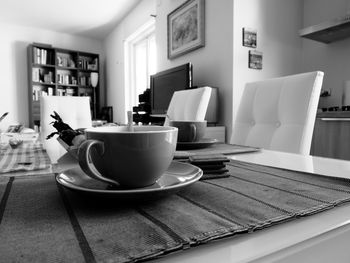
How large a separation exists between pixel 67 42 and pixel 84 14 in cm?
139

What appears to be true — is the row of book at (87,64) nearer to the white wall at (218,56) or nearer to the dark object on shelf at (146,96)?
the dark object on shelf at (146,96)

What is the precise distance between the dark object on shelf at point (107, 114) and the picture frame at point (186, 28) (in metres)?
2.78

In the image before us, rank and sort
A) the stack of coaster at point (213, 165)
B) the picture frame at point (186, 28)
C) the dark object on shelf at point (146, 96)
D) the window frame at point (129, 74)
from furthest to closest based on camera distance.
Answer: the window frame at point (129, 74) → the dark object on shelf at point (146, 96) → the picture frame at point (186, 28) → the stack of coaster at point (213, 165)

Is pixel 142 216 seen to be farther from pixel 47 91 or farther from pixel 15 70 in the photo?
pixel 15 70

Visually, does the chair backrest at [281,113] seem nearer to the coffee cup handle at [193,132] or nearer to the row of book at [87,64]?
the coffee cup handle at [193,132]

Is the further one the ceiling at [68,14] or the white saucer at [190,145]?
the ceiling at [68,14]

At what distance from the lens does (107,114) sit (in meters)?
5.85

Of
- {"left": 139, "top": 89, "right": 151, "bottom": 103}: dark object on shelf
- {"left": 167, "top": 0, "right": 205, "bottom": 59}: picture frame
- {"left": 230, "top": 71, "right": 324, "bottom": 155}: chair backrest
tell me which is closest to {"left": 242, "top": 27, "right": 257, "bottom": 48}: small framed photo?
{"left": 167, "top": 0, "right": 205, "bottom": 59}: picture frame

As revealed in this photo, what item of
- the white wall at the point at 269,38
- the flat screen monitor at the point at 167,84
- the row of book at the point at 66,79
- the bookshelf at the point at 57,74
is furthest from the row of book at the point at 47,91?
the white wall at the point at 269,38

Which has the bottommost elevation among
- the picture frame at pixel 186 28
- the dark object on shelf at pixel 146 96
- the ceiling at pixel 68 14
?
the dark object on shelf at pixel 146 96

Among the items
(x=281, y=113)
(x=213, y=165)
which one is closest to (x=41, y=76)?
(x=281, y=113)

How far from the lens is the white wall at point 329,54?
2258 mm

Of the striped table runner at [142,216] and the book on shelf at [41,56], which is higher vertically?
the book on shelf at [41,56]

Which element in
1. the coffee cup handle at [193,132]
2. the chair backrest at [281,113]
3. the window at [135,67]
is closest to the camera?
the coffee cup handle at [193,132]
